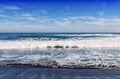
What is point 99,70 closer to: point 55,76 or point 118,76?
point 118,76

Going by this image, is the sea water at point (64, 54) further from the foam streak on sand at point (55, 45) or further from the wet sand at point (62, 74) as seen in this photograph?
the wet sand at point (62, 74)

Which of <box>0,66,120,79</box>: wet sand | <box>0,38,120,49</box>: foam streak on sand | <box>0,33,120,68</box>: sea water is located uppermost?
<box>0,66,120,79</box>: wet sand

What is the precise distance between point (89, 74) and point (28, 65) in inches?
137

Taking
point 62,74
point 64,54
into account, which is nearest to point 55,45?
point 64,54

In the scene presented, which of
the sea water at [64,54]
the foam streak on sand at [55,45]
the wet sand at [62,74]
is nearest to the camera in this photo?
the wet sand at [62,74]

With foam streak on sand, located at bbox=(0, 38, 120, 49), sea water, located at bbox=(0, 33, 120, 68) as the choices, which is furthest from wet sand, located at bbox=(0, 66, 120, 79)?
foam streak on sand, located at bbox=(0, 38, 120, 49)

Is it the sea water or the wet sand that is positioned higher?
the wet sand

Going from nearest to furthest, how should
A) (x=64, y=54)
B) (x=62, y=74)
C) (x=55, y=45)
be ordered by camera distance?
1. (x=62, y=74)
2. (x=64, y=54)
3. (x=55, y=45)

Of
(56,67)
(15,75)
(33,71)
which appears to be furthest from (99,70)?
(15,75)

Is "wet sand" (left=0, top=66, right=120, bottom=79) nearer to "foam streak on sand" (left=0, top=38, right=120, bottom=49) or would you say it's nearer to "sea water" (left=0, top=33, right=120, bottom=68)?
"sea water" (left=0, top=33, right=120, bottom=68)

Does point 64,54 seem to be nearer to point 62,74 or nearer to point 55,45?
point 62,74

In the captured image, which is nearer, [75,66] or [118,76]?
[118,76]

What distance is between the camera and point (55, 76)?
29.8ft

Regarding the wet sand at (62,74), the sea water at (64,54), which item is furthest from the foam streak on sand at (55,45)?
the wet sand at (62,74)
